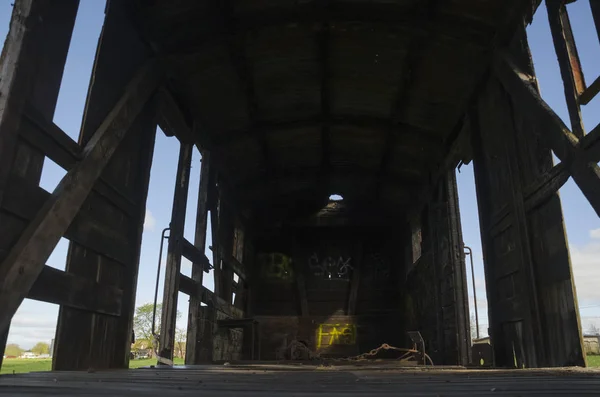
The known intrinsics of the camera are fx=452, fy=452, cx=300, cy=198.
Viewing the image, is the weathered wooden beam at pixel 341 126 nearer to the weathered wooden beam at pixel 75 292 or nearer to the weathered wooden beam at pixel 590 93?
the weathered wooden beam at pixel 75 292

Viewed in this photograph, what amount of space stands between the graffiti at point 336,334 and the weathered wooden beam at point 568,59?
1095cm

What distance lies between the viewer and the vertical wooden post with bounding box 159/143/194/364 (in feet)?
23.6

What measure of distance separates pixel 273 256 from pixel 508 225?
9682mm

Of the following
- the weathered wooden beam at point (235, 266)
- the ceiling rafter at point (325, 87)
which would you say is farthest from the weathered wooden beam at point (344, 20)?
the weathered wooden beam at point (235, 266)

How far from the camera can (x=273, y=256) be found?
15195 mm

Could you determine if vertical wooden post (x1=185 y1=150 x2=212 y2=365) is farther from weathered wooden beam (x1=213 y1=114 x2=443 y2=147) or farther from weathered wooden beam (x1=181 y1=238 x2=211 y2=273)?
weathered wooden beam (x1=213 y1=114 x2=443 y2=147)

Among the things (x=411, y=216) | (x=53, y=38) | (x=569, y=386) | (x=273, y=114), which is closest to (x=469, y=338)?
(x=411, y=216)

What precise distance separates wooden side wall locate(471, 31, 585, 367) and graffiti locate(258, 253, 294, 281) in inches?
340

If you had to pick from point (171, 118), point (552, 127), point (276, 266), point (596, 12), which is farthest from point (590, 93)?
point (276, 266)

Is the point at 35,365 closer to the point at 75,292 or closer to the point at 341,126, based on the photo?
the point at 341,126

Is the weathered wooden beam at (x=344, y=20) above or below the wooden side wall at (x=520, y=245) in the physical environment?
above

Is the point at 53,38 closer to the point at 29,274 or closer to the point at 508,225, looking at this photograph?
the point at 29,274

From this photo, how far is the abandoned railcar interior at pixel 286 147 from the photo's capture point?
445cm

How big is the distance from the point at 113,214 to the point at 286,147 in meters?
5.54
